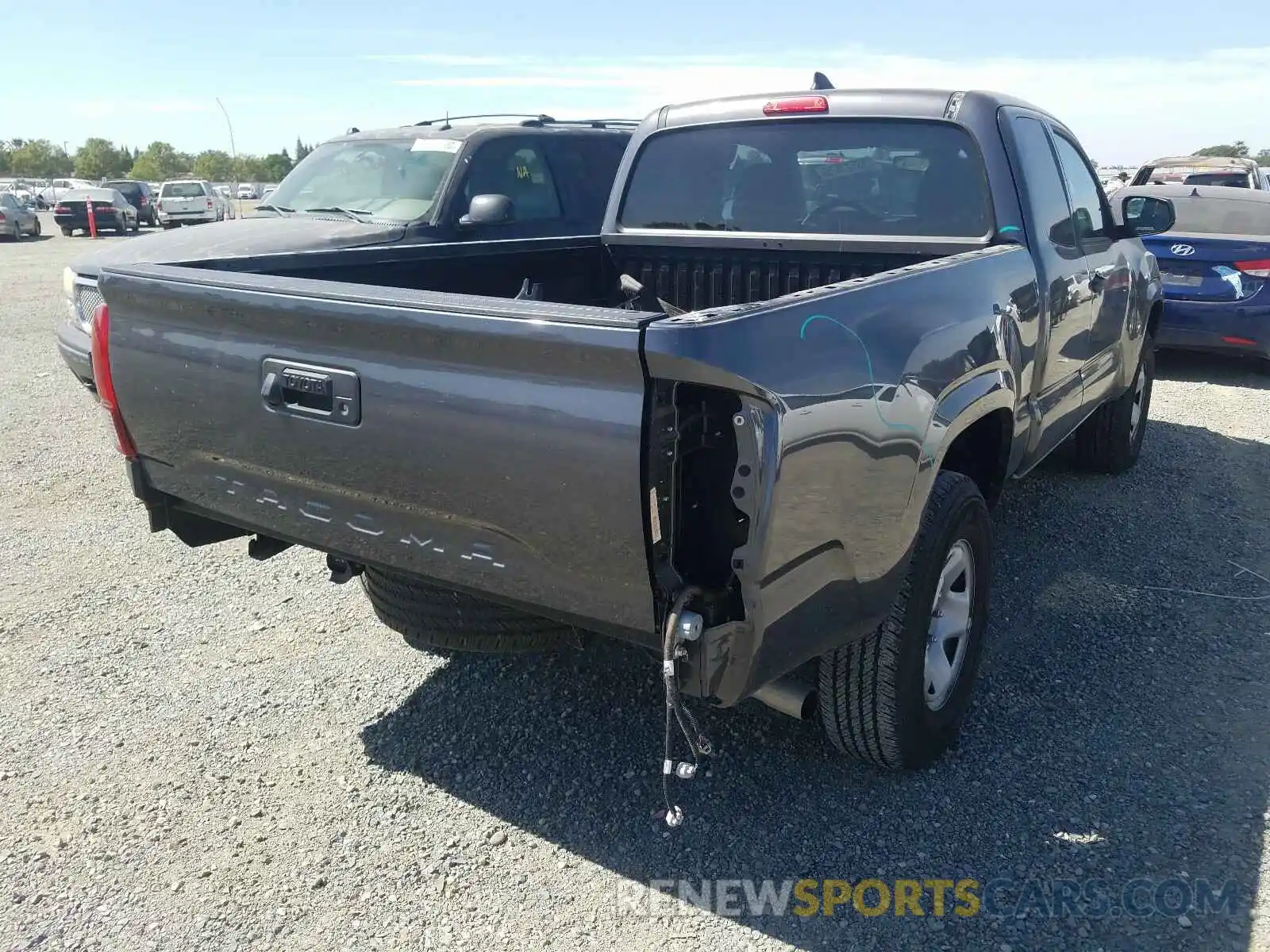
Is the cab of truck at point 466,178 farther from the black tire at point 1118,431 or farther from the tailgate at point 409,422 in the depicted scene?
the tailgate at point 409,422

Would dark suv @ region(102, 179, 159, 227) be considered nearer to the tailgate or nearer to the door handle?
the door handle

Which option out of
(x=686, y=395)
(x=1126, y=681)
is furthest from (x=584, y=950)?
(x=1126, y=681)

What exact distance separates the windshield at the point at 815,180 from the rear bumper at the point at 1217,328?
5.05 metres

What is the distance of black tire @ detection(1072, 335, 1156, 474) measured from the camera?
18.7 ft

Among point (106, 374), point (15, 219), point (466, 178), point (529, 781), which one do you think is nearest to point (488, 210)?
point (466, 178)

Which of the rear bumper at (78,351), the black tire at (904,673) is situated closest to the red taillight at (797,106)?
the black tire at (904,673)

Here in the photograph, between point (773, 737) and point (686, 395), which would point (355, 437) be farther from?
point (773, 737)

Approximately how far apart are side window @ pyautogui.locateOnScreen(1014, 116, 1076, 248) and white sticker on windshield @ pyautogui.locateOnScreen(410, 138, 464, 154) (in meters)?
4.16

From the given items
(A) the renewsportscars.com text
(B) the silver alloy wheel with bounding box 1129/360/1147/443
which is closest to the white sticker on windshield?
(B) the silver alloy wheel with bounding box 1129/360/1147/443

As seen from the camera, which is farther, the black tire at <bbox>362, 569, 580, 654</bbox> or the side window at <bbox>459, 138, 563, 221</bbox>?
the side window at <bbox>459, 138, 563, 221</bbox>

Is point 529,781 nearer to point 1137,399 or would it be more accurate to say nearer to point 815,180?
point 815,180

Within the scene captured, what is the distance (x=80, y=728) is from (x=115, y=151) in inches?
4562

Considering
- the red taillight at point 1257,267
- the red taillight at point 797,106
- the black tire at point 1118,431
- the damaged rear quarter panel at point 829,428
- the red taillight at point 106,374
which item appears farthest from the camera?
the red taillight at point 1257,267

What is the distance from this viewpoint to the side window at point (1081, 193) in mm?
4492
